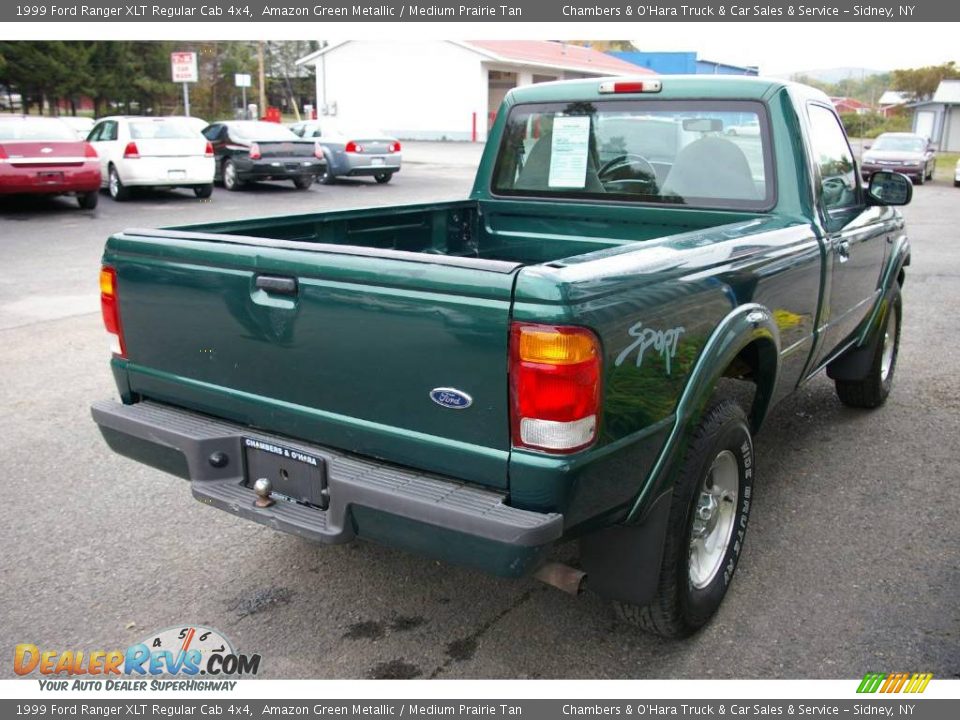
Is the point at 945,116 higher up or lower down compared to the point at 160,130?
higher up

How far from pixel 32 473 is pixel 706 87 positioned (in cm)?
390

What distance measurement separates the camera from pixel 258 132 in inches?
749

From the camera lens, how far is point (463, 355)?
2469mm

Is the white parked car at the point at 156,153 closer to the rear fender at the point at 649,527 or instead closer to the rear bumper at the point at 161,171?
the rear bumper at the point at 161,171

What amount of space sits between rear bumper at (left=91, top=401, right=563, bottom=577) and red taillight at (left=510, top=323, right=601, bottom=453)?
0.22m

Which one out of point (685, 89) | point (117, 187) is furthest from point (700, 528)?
point (117, 187)

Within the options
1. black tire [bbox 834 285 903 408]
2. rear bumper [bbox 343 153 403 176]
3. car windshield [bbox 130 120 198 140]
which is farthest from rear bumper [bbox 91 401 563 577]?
rear bumper [bbox 343 153 403 176]

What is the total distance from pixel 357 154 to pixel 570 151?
16759 millimetres

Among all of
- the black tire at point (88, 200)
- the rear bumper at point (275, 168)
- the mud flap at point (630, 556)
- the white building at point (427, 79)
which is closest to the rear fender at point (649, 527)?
the mud flap at point (630, 556)

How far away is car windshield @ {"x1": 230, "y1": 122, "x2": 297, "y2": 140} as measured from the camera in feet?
61.9

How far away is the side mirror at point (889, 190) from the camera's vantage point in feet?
15.6

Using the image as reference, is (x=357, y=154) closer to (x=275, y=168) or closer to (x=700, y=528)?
(x=275, y=168)

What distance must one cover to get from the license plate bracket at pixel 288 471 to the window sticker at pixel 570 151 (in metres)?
2.36
